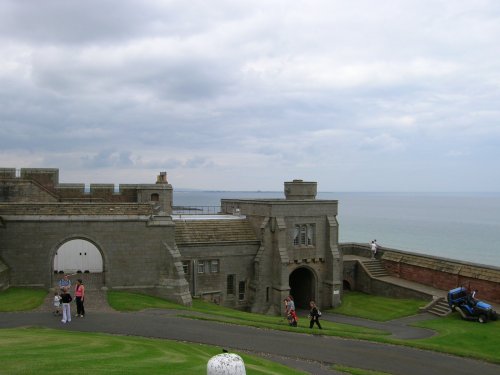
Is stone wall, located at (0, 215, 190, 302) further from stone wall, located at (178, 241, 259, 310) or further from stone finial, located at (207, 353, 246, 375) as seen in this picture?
stone finial, located at (207, 353, 246, 375)

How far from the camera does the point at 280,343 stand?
19.6 metres

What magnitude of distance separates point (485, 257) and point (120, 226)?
71.5m

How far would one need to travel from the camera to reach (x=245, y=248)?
35250 mm

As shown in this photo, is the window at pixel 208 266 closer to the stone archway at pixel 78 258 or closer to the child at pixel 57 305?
the stone archway at pixel 78 258

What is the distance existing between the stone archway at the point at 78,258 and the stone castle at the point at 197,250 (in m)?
0.05

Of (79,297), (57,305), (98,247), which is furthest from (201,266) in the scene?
(79,297)

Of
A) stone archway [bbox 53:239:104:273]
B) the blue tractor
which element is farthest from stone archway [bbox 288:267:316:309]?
stone archway [bbox 53:239:104:273]

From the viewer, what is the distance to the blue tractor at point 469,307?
27.1 m

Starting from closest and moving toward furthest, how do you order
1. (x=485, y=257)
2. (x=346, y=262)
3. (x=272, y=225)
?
(x=272, y=225)
(x=346, y=262)
(x=485, y=257)

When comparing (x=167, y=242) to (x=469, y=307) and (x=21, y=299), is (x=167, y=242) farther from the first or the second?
(x=469, y=307)

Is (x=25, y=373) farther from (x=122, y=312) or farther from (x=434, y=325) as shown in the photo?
(x=434, y=325)

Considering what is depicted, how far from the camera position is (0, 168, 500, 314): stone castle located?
89.4 feet

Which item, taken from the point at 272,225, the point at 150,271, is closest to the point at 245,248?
the point at 272,225

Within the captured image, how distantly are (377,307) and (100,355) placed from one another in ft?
81.3
